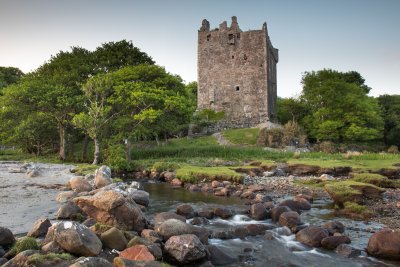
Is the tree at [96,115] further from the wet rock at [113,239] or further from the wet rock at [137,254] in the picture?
the wet rock at [137,254]

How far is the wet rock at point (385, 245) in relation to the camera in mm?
10102

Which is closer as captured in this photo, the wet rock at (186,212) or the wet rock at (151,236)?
the wet rock at (151,236)

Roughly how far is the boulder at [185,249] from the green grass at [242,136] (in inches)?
1615

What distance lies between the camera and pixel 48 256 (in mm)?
8227

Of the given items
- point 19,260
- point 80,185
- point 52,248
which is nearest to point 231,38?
point 80,185

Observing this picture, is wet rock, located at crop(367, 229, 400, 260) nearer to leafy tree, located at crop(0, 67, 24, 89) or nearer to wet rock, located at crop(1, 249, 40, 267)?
wet rock, located at crop(1, 249, 40, 267)

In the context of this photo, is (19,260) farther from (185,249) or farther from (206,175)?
(206,175)

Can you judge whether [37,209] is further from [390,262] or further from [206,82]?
[206,82]

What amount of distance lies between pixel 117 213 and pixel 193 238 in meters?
2.99

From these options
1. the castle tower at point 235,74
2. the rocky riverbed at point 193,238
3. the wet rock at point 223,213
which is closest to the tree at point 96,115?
the rocky riverbed at point 193,238

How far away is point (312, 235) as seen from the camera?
37.3 ft

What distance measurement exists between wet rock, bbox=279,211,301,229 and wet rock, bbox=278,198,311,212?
2.05 m

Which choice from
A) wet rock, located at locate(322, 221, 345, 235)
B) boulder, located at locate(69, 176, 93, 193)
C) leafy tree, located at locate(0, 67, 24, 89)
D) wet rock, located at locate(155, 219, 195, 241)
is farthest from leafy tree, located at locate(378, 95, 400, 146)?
leafy tree, located at locate(0, 67, 24, 89)

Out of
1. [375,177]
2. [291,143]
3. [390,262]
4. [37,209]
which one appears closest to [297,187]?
[375,177]
